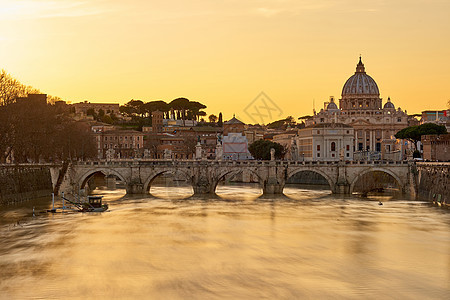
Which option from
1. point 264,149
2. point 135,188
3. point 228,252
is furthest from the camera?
point 264,149

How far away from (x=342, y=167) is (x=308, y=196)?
4.77 m

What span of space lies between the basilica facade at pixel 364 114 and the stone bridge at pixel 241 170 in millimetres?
70425

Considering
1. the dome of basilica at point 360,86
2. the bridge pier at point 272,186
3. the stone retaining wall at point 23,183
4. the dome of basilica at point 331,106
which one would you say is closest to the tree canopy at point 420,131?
the bridge pier at point 272,186

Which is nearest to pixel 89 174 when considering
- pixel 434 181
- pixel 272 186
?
pixel 272 186

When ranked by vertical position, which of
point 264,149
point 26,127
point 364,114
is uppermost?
point 364,114

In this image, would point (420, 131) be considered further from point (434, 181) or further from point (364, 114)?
point (364, 114)

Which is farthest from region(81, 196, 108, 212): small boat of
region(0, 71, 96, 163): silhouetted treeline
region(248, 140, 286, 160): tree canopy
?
region(248, 140, 286, 160): tree canopy

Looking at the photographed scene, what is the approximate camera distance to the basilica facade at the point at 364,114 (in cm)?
15212

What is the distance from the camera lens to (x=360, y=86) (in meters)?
172

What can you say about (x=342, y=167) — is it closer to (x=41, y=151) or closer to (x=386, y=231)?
(x=386, y=231)

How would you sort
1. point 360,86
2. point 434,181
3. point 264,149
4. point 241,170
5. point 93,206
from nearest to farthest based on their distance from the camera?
point 93,206, point 434,181, point 241,170, point 264,149, point 360,86

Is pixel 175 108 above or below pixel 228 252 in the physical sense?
above

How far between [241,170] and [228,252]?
31.3 m

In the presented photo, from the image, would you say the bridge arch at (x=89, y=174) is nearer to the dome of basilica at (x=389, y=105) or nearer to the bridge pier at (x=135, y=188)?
the bridge pier at (x=135, y=188)
